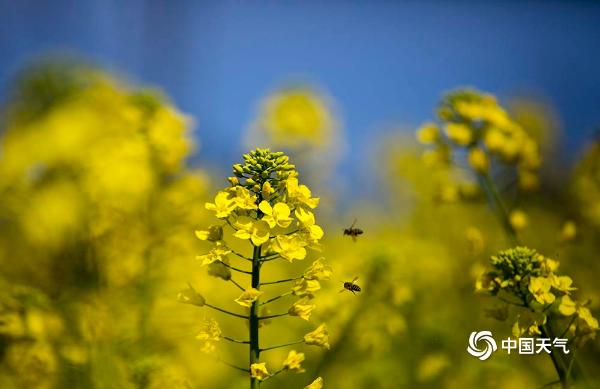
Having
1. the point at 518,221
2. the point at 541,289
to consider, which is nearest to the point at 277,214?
the point at 541,289

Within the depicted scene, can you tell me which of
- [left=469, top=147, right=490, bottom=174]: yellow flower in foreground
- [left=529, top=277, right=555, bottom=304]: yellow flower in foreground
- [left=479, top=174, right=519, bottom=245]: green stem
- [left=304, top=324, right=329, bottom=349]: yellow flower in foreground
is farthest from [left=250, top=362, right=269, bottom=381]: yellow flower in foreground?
[left=469, top=147, right=490, bottom=174]: yellow flower in foreground

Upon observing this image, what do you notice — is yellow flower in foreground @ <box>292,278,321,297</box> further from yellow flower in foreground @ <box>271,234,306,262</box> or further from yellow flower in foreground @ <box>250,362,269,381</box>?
yellow flower in foreground @ <box>250,362,269,381</box>

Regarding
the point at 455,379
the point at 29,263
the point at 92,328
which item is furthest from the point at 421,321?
the point at 29,263

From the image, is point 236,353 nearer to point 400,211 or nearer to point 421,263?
point 421,263

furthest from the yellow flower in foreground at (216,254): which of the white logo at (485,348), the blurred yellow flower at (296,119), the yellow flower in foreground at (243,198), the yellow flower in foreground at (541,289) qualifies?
the blurred yellow flower at (296,119)

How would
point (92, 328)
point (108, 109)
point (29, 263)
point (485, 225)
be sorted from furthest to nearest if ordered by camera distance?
point (485, 225) < point (108, 109) < point (29, 263) < point (92, 328)

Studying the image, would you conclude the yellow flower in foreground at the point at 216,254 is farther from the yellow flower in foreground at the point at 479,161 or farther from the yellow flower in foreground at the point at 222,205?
the yellow flower in foreground at the point at 479,161
